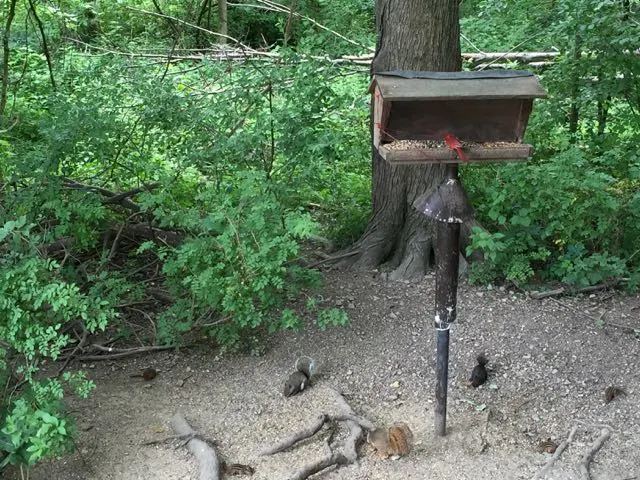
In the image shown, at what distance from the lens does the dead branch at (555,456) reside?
334 cm

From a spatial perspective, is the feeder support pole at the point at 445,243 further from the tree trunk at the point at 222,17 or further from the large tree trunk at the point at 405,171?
the tree trunk at the point at 222,17

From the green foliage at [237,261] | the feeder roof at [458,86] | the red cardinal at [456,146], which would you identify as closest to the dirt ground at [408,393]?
the green foliage at [237,261]

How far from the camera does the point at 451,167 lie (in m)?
3.25

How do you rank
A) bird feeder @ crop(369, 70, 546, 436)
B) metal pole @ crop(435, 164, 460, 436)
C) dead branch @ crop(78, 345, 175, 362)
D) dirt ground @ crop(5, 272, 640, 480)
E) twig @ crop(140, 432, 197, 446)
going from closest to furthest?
bird feeder @ crop(369, 70, 546, 436), metal pole @ crop(435, 164, 460, 436), dirt ground @ crop(5, 272, 640, 480), twig @ crop(140, 432, 197, 446), dead branch @ crop(78, 345, 175, 362)

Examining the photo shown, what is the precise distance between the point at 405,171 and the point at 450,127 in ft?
6.72

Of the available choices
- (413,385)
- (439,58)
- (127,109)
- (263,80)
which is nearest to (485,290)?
(413,385)

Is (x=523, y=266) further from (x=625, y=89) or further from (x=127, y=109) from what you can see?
(x=127, y=109)

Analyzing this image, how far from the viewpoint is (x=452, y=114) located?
10.6 feet

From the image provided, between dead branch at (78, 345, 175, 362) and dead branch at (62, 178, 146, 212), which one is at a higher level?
dead branch at (62, 178, 146, 212)

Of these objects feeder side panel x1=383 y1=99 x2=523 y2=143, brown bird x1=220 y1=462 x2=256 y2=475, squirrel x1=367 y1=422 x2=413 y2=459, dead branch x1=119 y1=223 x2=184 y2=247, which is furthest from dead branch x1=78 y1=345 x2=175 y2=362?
feeder side panel x1=383 y1=99 x2=523 y2=143

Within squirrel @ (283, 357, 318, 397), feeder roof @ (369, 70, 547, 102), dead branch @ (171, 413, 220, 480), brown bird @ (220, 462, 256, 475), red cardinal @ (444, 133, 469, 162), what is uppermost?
feeder roof @ (369, 70, 547, 102)

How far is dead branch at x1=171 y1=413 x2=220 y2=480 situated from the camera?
3.32 m

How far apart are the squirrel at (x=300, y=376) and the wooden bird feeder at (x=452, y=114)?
1579 mm

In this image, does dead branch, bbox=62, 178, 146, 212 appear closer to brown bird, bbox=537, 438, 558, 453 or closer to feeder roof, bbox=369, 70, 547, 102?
feeder roof, bbox=369, 70, 547, 102
